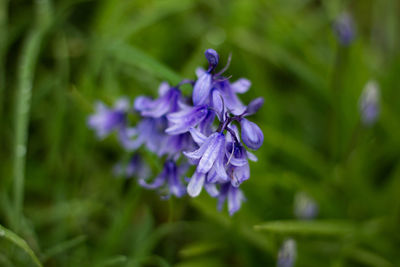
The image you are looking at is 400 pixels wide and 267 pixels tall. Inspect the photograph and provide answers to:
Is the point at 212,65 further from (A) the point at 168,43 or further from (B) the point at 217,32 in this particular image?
(A) the point at 168,43

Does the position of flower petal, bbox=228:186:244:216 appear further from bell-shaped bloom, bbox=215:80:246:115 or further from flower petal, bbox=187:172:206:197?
bell-shaped bloom, bbox=215:80:246:115

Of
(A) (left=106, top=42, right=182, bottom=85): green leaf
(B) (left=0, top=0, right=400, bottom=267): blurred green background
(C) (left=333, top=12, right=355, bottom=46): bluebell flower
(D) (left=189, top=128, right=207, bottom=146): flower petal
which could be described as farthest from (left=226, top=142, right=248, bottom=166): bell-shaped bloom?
(C) (left=333, top=12, right=355, bottom=46): bluebell flower

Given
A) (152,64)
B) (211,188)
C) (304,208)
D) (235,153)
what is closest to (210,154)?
(235,153)

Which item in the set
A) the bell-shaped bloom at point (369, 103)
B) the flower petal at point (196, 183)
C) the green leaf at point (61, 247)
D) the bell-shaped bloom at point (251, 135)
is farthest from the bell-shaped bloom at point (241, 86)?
the bell-shaped bloom at point (369, 103)

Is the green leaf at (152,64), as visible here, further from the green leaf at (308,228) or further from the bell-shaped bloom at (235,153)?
the green leaf at (308,228)

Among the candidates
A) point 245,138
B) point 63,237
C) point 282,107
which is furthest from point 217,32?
point 245,138

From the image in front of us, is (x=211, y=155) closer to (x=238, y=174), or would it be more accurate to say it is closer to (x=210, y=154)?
(x=210, y=154)
